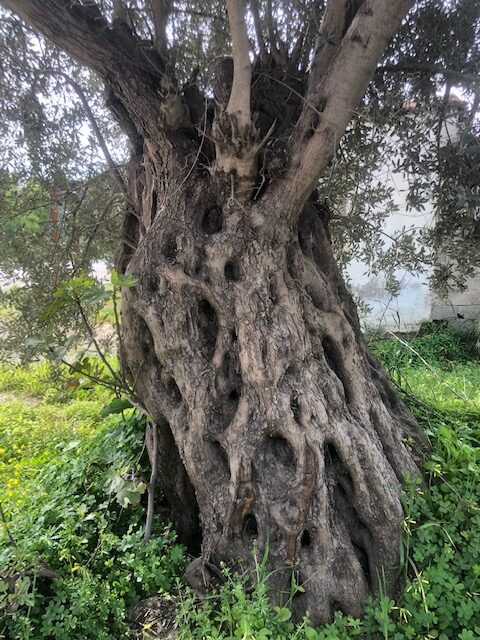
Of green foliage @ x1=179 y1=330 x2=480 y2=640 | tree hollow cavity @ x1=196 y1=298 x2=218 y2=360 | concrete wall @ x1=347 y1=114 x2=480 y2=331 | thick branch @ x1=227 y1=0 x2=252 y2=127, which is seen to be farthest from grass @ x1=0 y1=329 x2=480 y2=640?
concrete wall @ x1=347 y1=114 x2=480 y2=331

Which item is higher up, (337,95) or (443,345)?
(337,95)

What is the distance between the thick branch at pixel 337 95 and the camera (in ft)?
8.17

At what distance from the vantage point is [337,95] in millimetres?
2635

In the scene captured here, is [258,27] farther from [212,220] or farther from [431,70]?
[212,220]

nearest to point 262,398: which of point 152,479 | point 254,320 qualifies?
point 254,320

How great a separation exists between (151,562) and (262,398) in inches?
41.5

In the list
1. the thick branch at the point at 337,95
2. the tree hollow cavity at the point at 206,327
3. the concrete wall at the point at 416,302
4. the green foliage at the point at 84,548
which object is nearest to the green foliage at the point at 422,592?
the green foliage at the point at 84,548

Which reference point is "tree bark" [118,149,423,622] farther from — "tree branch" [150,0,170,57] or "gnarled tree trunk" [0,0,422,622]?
"tree branch" [150,0,170,57]

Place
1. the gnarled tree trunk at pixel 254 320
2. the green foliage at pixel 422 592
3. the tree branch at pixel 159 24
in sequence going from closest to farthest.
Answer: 1. the green foliage at pixel 422 592
2. the gnarled tree trunk at pixel 254 320
3. the tree branch at pixel 159 24

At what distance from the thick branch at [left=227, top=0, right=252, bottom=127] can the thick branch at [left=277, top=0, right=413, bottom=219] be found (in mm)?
394

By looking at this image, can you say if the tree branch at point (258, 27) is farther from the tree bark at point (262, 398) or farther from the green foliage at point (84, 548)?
the green foliage at point (84, 548)

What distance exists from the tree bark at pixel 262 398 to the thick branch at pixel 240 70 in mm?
471

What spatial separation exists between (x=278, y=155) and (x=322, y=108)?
1.24ft

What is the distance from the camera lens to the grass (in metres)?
2.10
